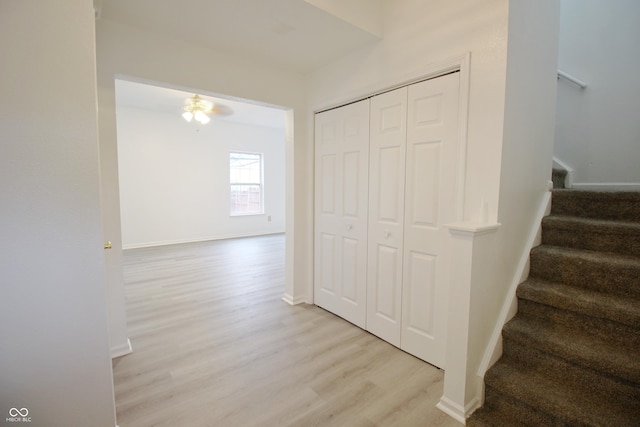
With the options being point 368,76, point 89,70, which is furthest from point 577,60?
point 89,70

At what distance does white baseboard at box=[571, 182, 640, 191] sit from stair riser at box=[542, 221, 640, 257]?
3.64 feet

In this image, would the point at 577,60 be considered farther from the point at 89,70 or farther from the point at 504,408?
the point at 89,70

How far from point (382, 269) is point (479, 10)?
6.20 ft

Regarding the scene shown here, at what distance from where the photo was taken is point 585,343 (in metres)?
1.61

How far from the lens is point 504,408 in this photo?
63.5 inches

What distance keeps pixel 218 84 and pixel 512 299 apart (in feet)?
9.23

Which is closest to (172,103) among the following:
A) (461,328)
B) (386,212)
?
(386,212)

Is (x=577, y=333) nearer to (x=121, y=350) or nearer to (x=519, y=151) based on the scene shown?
(x=519, y=151)

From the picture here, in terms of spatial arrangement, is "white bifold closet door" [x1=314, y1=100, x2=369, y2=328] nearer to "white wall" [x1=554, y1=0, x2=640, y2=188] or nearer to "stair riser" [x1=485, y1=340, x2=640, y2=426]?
"stair riser" [x1=485, y1=340, x2=640, y2=426]

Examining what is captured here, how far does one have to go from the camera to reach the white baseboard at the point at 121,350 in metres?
2.20

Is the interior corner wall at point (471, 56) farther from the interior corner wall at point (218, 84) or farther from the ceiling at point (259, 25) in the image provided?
the interior corner wall at point (218, 84)

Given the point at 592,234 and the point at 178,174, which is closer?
the point at 592,234

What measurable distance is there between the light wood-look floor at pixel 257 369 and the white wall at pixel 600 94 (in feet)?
8.99

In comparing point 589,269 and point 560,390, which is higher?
point 589,269
